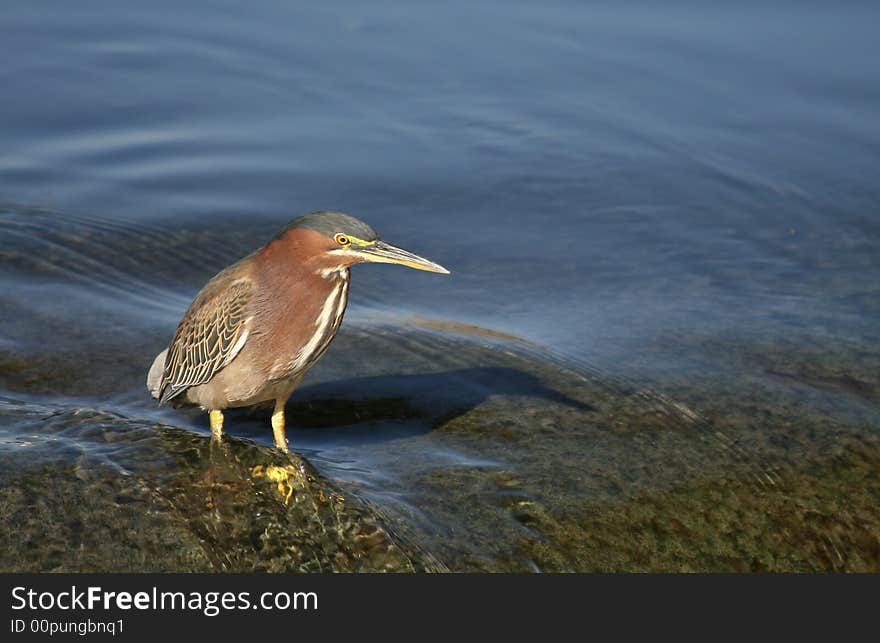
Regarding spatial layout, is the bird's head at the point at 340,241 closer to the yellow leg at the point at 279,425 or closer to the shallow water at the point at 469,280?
the yellow leg at the point at 279,425

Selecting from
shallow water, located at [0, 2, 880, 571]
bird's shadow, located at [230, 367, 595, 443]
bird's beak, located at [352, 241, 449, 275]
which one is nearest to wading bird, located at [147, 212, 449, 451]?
bird's beak, located at [352, 241, 449, 275]

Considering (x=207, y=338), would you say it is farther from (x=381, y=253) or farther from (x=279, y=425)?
(x=381, y=253)

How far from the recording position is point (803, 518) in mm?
5648

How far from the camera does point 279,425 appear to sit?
235 inches

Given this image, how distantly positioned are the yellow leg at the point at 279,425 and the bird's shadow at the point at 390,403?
0.98 ft

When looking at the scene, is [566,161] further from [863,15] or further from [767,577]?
[767,577]

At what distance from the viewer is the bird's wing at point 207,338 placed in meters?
5.75

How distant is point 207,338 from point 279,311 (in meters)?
0.51

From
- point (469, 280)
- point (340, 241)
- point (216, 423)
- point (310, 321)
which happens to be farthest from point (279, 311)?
point (469, 280)

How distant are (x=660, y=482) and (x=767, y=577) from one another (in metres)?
0.68

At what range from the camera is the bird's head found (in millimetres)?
5430

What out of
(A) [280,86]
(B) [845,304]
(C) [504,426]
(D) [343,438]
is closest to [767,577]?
(C) [504,426]

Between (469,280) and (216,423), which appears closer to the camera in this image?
(216,423)

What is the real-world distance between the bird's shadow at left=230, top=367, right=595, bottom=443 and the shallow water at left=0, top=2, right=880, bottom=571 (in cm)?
2
